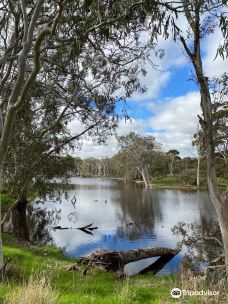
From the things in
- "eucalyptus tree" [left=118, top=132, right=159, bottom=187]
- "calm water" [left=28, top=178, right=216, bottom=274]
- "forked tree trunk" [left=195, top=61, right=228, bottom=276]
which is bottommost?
"calm water" [left=28, top=178, right=216, bottom=274]

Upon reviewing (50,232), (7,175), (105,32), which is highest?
(105,32)

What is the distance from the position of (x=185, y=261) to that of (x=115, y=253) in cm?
205

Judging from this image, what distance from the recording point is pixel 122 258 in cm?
1207

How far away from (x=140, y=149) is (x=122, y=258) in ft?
165

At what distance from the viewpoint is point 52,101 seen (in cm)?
1374

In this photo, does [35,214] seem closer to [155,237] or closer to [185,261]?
[155,237]

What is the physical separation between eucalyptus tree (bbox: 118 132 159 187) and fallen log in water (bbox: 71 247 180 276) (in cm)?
4456

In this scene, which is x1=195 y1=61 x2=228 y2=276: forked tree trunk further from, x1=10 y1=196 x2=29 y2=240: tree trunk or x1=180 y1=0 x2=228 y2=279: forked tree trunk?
x1=10 y1=196 x2=29 y2=240: tree trunk

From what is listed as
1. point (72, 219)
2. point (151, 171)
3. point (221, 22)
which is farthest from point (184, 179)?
point (221, 22)

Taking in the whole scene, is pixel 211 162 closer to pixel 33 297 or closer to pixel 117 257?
pixel 33 297

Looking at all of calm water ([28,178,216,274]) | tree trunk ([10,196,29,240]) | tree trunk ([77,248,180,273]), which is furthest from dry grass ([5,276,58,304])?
tree trunk ([10,196,29,240])

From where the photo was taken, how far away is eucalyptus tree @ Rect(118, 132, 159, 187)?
6022 cm

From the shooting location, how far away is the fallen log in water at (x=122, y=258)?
10719 mm

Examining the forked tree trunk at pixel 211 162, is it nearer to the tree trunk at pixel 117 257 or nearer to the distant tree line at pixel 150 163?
the tree trunk at pixel 117 257
